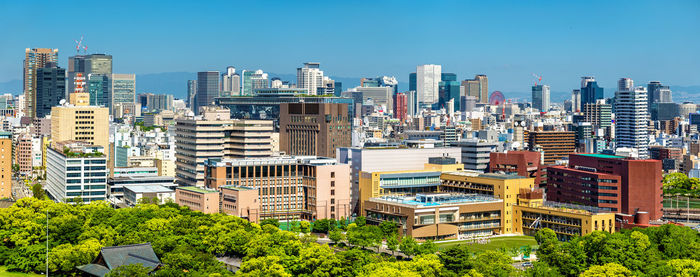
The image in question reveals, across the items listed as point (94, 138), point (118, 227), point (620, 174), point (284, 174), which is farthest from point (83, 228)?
point (94, 138)

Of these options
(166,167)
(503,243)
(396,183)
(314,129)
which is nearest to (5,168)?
(166,167)

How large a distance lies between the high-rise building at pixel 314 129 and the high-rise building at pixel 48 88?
81030mm

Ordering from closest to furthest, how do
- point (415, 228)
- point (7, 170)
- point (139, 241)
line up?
point (139, 241)
point (415, 228)
point (7, 170)

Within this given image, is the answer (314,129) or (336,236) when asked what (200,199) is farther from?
(314,129)

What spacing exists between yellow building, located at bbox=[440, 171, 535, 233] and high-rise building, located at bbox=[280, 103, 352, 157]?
2368 cm

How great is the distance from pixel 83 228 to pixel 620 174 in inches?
1565

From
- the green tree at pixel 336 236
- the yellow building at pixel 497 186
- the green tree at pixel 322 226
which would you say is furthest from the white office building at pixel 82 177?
the yellow building at pixel 497 186

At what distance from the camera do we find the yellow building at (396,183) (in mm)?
66188

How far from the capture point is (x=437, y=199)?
59656mm

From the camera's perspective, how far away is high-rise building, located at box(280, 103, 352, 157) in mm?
90188

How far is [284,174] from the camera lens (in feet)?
224

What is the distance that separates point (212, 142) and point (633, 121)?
79.8 m

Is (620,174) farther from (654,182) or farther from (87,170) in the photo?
(87,170)

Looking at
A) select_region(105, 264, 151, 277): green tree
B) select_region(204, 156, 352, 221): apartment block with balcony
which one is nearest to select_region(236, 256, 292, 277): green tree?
select_region(105, 264, 151, 277): green tree
